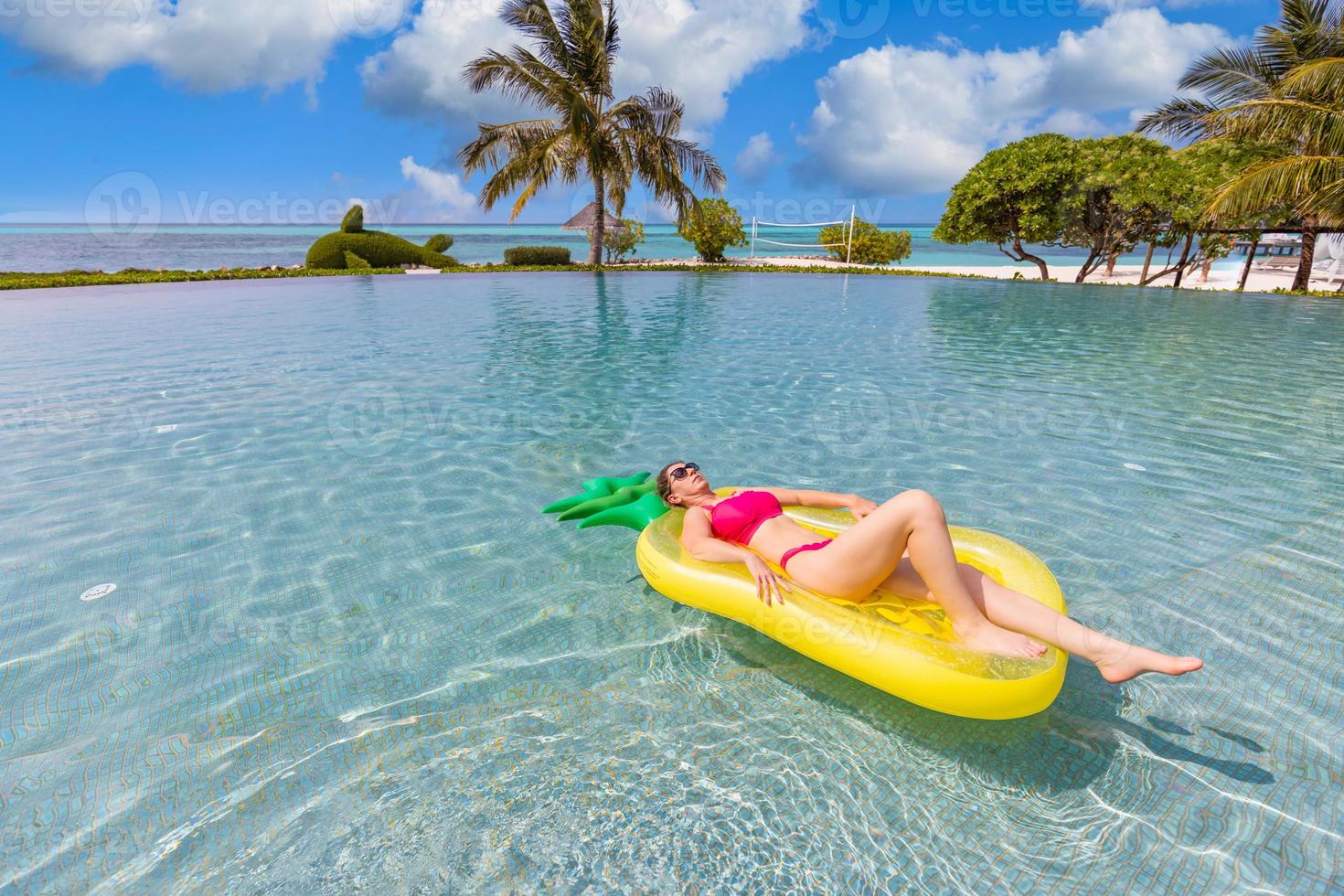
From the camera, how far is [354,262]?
21.4 meters

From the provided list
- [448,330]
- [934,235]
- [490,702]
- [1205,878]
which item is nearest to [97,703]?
[490,702]

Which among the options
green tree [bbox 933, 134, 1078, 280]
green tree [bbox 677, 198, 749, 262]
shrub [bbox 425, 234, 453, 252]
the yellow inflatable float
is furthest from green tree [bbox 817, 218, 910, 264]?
the yellow inflatable float

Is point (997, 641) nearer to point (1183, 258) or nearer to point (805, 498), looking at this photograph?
point (805, 498)

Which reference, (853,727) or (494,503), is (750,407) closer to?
(494,503)

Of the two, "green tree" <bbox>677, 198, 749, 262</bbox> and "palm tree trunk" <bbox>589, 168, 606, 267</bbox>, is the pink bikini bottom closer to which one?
"palm tree trunk" <bbox>589, 168, 606, 267</bbox>

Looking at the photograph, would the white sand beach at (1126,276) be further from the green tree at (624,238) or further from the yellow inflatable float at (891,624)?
the yellow inflatable float at (891,624)

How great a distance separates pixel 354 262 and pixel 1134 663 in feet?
77.7

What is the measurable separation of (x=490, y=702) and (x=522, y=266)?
22.1 metres

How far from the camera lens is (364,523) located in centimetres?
379

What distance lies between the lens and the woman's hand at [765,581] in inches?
93.0

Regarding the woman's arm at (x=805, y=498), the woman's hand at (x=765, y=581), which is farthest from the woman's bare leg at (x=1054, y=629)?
the woman's arm at (x=805, y=498)

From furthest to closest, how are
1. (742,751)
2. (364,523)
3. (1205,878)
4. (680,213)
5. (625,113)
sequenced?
(680,213)
(625,113)
(364,523)
(742,751)
(1205,878)

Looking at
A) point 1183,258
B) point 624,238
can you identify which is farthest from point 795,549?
point 624,238

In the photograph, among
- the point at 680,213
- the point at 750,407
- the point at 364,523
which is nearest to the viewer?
the point at 364,523
